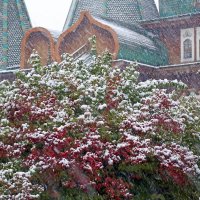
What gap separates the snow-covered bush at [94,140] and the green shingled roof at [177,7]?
15.0 meters

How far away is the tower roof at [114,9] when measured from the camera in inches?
1024

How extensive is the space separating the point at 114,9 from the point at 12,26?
3488 millimetres

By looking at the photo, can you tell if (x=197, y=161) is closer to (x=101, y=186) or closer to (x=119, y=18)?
(x=101, y=186)

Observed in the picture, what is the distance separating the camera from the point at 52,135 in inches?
369

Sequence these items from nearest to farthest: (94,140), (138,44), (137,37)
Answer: (94,140), (138,44), (137,37)

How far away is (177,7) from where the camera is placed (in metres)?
26.1

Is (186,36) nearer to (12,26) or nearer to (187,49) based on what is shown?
(187,49)

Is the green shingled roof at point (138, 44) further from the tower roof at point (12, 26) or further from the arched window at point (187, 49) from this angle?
the tower roof at point (12, 26)

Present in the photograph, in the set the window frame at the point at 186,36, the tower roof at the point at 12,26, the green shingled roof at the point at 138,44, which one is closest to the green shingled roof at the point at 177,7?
the window frame at the point at 186,36

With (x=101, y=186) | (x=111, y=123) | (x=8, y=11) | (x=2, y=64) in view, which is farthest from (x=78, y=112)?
(x=8, y=11)

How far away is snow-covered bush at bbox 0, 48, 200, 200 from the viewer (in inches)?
360

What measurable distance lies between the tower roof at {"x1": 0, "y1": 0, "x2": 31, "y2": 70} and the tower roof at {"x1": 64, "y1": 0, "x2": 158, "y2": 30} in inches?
58.1

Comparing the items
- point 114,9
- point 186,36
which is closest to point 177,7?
point 186,36

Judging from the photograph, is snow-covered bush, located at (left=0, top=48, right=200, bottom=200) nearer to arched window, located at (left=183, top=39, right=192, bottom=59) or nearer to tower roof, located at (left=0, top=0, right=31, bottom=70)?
arched window, located at (left=183, top=39, right=192, bottom=59)
